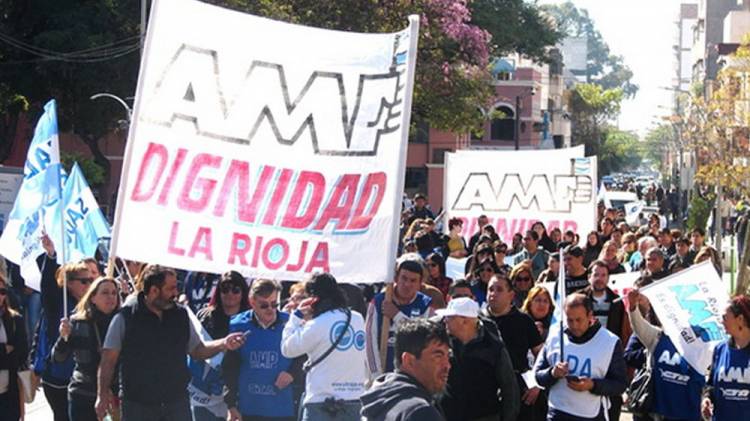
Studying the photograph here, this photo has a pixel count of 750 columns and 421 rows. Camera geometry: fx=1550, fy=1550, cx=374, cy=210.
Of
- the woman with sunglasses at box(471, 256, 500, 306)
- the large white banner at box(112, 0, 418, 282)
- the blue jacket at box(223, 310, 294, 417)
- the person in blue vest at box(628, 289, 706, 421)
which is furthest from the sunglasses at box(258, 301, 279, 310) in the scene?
the woman with sunglasses at box(471, 256, 500, 306)

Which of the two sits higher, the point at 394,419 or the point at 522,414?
the point at 394,419

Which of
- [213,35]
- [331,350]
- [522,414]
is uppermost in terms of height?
[213,35]

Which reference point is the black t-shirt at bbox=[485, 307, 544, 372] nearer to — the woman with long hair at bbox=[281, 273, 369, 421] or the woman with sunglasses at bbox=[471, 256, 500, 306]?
the woman with long hair at bbox=[281, 273, 369, 421]

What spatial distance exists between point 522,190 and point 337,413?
13.0 meters

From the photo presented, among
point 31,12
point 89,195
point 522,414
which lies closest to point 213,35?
point 522,414

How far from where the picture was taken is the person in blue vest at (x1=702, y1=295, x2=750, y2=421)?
8680mm

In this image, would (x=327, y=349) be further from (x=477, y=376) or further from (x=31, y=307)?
(x=31, y=307)

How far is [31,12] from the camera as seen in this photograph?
46094mm

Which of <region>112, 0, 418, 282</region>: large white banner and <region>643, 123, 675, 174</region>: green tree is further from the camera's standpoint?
<region>643, 123, 675, 174</region>: green tree

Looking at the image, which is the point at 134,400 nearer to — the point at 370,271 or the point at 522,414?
the point at 370,271

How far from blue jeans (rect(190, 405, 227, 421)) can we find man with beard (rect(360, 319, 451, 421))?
13.7ft

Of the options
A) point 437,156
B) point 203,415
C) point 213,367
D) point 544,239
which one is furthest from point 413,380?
point 437,156

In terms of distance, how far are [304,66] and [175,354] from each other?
1918mm

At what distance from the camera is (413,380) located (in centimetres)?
578
